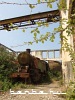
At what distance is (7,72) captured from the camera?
1267 cm

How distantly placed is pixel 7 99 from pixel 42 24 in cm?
642

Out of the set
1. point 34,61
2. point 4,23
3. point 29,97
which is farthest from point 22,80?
point 29,97

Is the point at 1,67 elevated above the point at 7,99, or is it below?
above

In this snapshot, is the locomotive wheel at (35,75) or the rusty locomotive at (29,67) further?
the locomotive wheel at (35,75)

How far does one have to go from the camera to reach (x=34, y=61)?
1430 centimetres

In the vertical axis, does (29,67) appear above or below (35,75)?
above

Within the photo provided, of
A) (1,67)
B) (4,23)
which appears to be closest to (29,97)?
(1,67)

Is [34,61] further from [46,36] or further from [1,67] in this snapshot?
[46,36]

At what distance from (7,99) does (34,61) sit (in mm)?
6681

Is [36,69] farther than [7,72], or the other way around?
[36,69]

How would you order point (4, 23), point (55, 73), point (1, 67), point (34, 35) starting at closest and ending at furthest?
1. point (34, 35)
2. point (1, 67)
3. point (4, 23)
4. point (55, 73)

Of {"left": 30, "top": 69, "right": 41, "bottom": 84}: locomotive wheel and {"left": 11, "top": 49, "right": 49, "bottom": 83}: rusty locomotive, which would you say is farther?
{"left": 30, "top": 69, "right": 41, "bottom": 84}: locomotive wheel

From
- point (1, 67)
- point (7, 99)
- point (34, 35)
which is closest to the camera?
point (34, 35)

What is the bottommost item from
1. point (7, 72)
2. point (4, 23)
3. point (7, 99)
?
point (7, 99)
